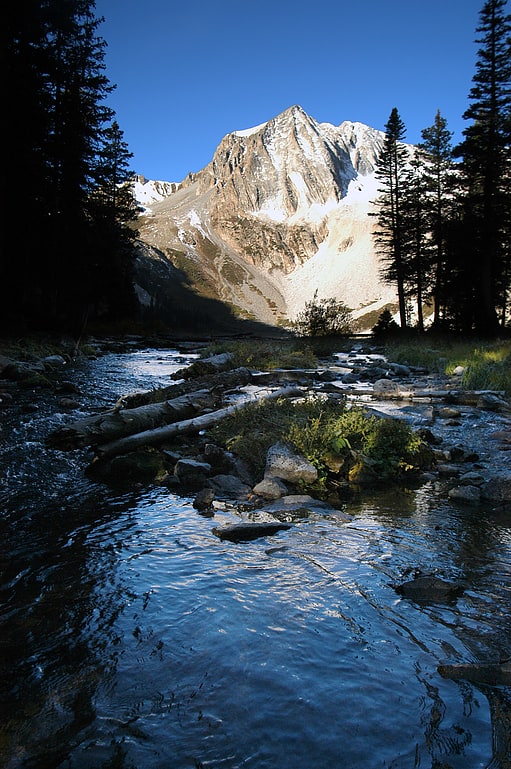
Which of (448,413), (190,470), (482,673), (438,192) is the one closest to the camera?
(482,673)

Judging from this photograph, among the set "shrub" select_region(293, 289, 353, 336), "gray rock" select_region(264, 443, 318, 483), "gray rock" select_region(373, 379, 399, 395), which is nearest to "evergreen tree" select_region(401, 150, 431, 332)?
"shrub" select_region(293, 289, 353, 336)

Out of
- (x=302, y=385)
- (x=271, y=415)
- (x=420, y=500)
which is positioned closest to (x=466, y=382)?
(x=302, y=385)

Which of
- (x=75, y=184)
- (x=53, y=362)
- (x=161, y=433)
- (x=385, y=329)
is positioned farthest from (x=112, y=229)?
(x=161, y=433)

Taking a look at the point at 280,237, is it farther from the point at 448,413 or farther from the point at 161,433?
the point at 161,433

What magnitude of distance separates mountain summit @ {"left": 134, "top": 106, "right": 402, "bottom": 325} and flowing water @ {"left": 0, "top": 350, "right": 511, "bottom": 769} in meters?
135

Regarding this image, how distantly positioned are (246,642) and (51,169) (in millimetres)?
A: 27693

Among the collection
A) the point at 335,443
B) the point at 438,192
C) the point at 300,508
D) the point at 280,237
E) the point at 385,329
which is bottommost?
the point at 300,508

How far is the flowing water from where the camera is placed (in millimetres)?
2082

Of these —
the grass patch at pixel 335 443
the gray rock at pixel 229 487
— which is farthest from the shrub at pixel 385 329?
the gray rock at pixel 229 487

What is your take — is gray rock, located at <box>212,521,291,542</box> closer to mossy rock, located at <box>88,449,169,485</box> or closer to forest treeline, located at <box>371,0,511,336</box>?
mossy rock, located at <box>88,449,169,485</box>

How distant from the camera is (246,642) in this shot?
9.43 ft

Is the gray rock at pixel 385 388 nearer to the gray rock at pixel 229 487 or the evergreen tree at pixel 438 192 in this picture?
the gray rock at pixel 229 487

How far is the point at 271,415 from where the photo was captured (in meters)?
8.62

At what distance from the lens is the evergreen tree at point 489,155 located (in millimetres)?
27266
